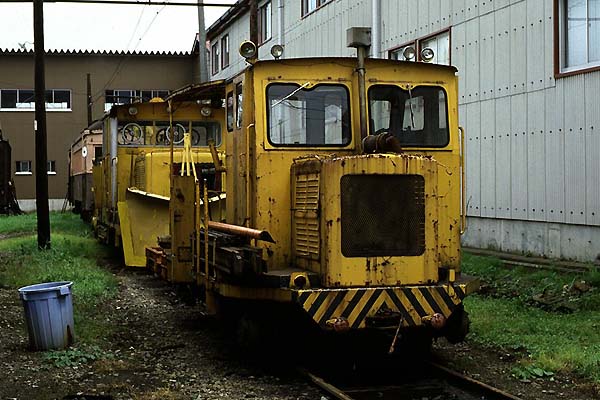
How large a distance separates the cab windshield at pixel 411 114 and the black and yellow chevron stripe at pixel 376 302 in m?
1.55

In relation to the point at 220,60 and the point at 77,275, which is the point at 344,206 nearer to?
the point at 77,275

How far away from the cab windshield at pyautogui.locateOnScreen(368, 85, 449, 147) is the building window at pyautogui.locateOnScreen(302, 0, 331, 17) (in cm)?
1601

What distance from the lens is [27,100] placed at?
142ft

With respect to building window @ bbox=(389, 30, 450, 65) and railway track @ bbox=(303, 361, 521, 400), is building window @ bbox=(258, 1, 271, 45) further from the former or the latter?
railway track @ bbox=(303, 361, 521, 400)

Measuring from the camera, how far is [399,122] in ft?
26.5

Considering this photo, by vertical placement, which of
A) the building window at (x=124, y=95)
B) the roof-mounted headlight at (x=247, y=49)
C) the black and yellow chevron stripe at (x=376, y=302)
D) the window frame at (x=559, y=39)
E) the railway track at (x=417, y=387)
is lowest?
the railway track at (x=417, y=387)

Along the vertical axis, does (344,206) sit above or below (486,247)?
above

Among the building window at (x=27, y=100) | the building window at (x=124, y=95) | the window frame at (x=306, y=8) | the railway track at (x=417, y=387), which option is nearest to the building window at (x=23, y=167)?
the building window at (x=27, y=100)

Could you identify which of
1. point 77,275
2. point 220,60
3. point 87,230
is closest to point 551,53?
point 77,275

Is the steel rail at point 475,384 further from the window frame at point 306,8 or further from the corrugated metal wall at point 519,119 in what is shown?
the window frame at point 306,8

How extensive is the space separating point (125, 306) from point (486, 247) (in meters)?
6.66

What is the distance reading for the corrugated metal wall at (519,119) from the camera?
12.5m

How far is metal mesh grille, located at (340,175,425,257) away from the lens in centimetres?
721

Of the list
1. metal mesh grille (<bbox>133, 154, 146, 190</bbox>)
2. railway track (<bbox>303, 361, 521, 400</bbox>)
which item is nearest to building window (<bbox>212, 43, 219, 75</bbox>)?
metal mesh grille (<bbox>133, 154, 146, 190</bbox>)
